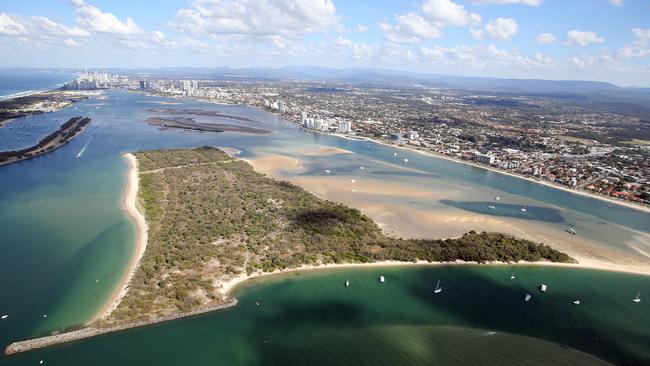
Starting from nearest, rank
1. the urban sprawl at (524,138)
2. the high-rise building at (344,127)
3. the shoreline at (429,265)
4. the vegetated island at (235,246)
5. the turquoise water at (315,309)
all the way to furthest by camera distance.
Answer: the turquoise water at (315,309)
the vegetated island at (235,246)
the shoreline at (429,265)
the urban sprawl at (524,138)
the high-rise building at (344,127)

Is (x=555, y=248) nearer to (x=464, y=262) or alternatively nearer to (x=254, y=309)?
(x=464, y=262)

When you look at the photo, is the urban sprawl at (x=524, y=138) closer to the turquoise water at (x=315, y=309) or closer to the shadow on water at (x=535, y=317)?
the turquoise water at (x=315, y=309)

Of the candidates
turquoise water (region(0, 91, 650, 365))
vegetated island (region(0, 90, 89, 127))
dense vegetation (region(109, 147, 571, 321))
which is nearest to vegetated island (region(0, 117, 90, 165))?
vegetated island (region(0, 90, 89, 127))

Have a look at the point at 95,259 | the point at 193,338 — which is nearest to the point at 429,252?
the point at 193,338

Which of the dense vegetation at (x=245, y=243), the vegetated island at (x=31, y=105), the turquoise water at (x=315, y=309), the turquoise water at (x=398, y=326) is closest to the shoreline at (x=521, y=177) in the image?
the turquoise water at (x=315, y=309)

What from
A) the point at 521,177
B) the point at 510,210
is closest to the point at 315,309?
the point at 510,210
